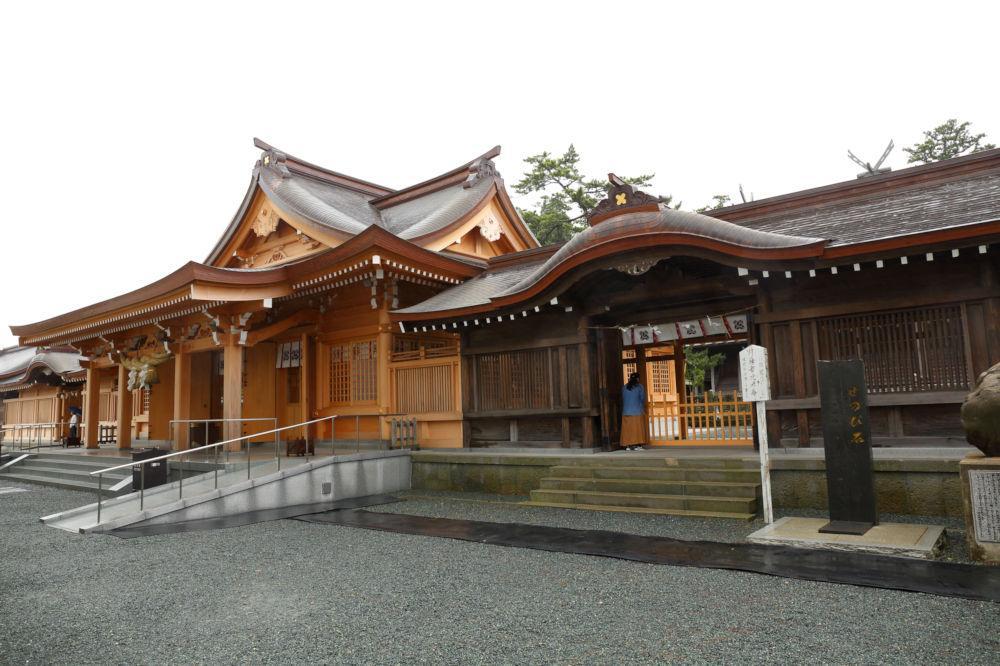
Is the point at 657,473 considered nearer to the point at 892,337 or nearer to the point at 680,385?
the point at 892,337

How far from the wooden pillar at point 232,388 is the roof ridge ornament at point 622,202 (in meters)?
7.76

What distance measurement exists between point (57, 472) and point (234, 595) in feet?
39.8

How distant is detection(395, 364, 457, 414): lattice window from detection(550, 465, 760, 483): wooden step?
3117mm

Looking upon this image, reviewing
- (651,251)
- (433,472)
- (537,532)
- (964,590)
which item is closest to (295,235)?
(433,472)

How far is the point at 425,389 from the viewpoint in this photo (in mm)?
12383

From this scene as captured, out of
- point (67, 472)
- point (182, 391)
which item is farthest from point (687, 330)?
point (67, 472)

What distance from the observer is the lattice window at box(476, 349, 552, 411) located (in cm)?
1097

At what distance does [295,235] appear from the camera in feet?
51.1

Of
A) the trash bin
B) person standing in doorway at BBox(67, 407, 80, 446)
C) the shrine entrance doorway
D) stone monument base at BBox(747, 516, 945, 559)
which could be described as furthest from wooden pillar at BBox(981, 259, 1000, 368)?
person standing in doorway at BBox(67, 407, 80, 446)

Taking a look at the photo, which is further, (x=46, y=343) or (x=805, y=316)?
(x=46, y=343)

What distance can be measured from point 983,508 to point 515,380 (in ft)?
23.2

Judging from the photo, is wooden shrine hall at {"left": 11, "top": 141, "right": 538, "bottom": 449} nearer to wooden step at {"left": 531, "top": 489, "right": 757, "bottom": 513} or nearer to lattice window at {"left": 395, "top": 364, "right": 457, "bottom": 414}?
lattice window at {"left": 395, "top": 364, "right": 457, "bottom": 414}

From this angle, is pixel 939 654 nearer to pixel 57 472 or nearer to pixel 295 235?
pixel 295 235

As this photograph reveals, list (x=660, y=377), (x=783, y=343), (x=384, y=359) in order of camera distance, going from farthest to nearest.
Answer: (x=660, y=377) → (x=384, y=359) → (x=783, y=343)
